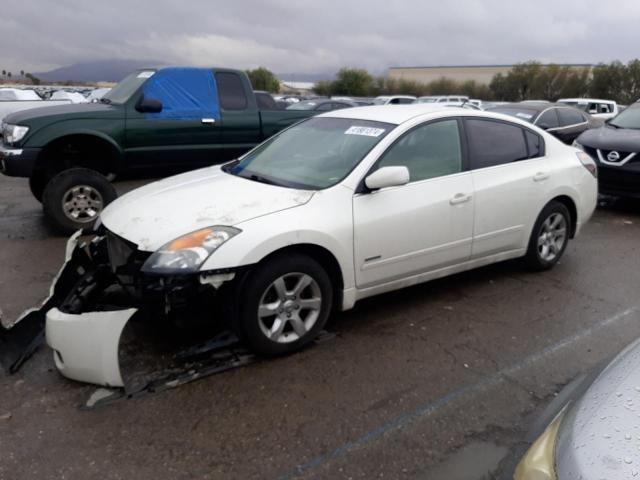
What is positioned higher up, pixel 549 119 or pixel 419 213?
pixel 549 119

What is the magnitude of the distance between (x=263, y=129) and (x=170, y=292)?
4.90 metres

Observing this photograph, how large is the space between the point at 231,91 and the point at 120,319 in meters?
5.16

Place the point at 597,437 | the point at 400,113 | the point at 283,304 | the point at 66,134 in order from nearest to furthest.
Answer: the point at 597,437 → the point at 283,304 → the point at 400,113 → the point at 66,134

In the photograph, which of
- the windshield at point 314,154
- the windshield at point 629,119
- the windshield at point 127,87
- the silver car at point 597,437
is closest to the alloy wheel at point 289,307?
the windshield at point 314,154

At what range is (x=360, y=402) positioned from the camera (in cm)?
310

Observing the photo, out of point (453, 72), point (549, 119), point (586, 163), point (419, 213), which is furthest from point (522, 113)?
point (453, 72)

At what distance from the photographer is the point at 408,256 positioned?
4.03m

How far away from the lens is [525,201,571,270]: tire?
5004mm

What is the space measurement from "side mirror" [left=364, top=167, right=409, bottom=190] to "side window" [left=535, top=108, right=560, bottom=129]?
8557 mm

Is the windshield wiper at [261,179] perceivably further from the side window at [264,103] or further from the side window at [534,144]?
the side window at [264,103]

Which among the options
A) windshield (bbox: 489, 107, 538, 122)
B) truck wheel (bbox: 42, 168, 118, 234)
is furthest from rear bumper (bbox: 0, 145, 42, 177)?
windshield (bbox: 489, 107, 538, 122)

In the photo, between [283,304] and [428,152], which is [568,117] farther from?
[283,304]

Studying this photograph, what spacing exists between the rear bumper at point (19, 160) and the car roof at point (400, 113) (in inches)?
136

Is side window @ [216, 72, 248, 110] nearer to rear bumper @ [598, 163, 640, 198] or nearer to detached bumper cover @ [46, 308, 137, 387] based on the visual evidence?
detached bumper cover @ [46, 308, 137, 387]
